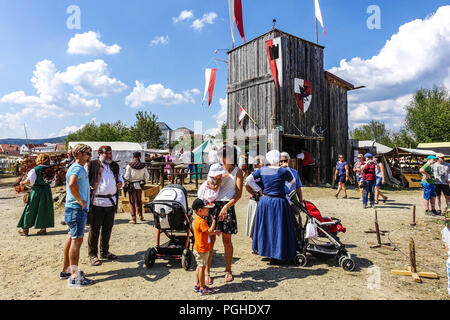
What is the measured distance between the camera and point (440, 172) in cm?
813

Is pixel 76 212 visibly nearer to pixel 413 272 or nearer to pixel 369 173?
pixel 413 272

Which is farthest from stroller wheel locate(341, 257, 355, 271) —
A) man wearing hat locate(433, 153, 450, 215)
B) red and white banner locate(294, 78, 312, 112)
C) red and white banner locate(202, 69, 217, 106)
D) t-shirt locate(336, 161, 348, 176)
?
red and white banner locate(202, 69, 217, 106)

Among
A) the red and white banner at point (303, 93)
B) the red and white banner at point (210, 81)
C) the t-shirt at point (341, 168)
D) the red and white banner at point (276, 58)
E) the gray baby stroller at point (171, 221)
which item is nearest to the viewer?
the gray baby stroller at point (171, 221)

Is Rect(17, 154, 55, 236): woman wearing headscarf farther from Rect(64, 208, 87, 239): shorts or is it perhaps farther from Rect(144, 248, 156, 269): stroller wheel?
Rect(144, 248, 156, 269): stroller wheel

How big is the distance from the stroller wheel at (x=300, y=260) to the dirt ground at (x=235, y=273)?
0.36 feet

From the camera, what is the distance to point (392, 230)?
6754mm

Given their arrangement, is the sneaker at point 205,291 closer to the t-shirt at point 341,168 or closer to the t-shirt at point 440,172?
the t-shirt at point 440,172

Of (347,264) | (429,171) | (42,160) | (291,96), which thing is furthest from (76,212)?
(291,96)

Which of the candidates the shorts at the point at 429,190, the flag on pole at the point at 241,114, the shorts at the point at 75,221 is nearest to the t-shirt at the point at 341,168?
the shorts at the point at 429,190

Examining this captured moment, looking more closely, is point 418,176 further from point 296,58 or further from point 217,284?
point 217,284

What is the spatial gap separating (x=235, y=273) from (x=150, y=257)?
141 cm

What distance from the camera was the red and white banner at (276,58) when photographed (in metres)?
14.0

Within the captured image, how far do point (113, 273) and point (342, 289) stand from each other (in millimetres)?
3379
